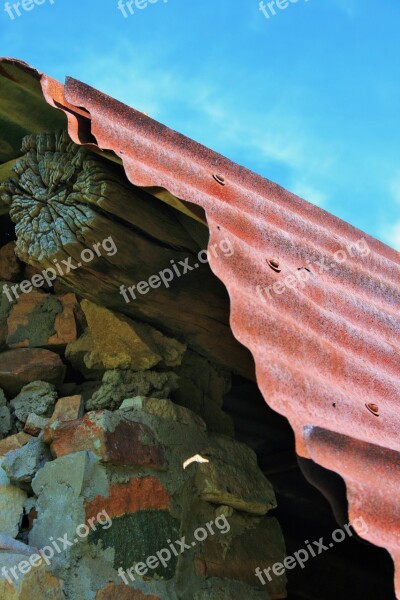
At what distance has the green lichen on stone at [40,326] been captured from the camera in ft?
7.71

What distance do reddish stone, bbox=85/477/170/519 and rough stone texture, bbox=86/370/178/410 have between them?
0.26 meters

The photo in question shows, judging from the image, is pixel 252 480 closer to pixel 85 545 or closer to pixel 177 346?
pixel 177 346

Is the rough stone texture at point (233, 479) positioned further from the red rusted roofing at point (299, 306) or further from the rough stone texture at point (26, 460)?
the red rusted roofing at point (299, 306)

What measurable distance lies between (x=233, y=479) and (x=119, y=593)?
492 millimetres

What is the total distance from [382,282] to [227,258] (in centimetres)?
81

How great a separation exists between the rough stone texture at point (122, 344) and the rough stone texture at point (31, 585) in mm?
628

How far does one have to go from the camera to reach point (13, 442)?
2.12 metres

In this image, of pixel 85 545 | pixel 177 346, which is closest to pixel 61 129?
pixel 177 346

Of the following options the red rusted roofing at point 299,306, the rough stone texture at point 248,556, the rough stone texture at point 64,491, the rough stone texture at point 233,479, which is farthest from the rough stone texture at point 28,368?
the red rusted roofing at point 299,306

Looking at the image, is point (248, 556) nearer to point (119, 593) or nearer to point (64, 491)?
point (119, 593)

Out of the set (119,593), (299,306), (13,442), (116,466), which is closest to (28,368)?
(13,442)

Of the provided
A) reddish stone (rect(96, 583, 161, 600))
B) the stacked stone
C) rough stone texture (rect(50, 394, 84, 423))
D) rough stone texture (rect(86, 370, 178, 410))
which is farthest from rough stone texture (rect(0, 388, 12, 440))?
reddish stone (rect(96, 583, 161, 600))

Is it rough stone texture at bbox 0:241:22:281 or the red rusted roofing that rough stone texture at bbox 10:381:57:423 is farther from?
the red rusted roofing

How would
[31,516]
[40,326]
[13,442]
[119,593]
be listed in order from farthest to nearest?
1. [40,326]
2. [13,442]
3. [31,516]
4. [119,593]
